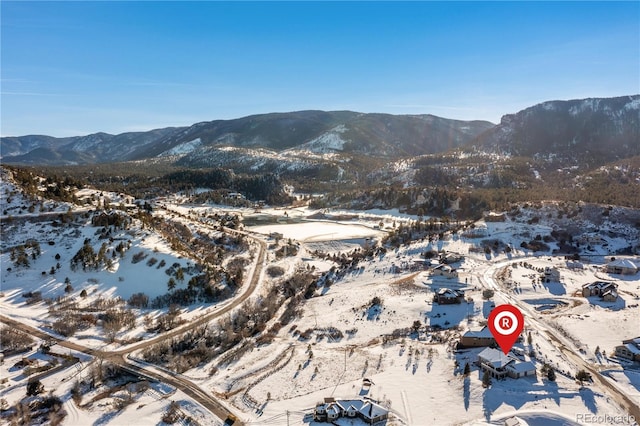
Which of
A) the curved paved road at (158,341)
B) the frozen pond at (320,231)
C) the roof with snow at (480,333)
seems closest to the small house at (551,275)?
the roof with snow at (480,333)

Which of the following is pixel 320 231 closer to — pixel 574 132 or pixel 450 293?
pixel 450 293

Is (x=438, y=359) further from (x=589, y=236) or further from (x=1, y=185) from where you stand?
(x=1, y=185)

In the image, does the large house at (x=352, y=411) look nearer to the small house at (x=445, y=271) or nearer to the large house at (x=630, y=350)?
the large house at (x=630, y=350)

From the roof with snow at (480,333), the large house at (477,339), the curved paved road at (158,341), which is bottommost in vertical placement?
the curved paved road at (158,341)

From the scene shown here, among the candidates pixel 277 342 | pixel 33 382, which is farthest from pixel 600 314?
pixel 33 382

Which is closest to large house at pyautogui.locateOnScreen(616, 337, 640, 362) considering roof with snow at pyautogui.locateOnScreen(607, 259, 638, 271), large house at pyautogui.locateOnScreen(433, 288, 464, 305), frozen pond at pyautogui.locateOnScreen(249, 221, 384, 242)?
large house at pyautogui.locateOnScreen(433, 288, 464, 305)

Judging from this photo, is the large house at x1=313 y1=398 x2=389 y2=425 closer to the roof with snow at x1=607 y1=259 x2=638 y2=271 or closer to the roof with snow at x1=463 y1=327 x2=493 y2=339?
the roof with snow at x1=463 y1=327 x2=493 y2=339
